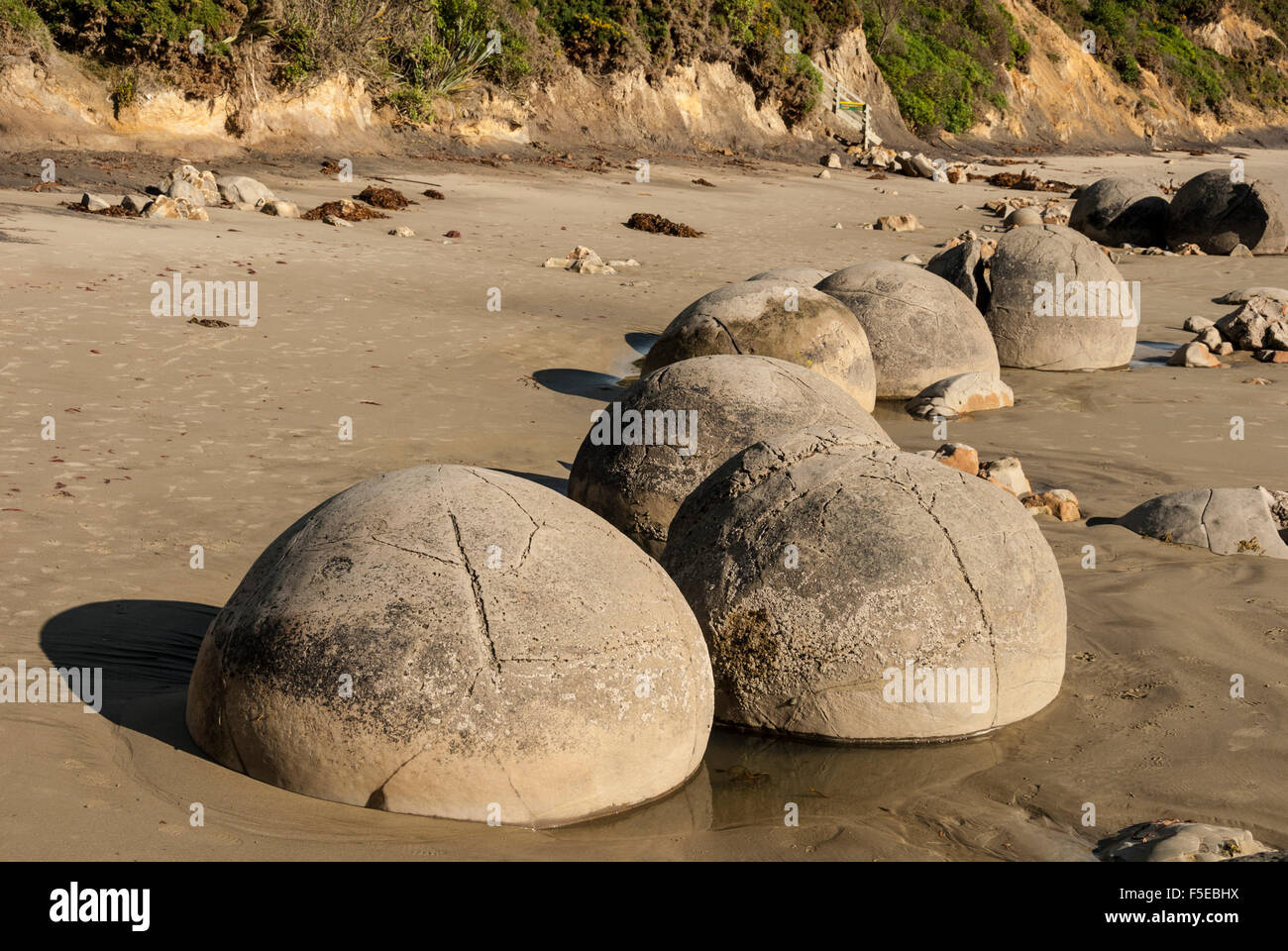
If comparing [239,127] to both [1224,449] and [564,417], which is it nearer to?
[564,417]

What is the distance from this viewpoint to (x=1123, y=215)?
24812mm

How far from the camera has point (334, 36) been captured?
82.4ft

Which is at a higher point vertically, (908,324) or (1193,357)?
(908,324)

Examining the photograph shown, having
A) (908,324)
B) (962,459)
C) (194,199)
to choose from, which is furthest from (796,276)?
(194,199)

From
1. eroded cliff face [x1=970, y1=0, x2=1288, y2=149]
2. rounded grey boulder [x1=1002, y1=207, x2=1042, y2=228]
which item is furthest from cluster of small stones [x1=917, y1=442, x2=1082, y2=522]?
eroded cliff face [x1=970, y1=0, x2=1288, y2=149]

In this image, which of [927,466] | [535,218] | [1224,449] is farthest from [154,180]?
[927,466]

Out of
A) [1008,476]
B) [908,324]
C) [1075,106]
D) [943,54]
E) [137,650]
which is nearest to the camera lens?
[137,650]

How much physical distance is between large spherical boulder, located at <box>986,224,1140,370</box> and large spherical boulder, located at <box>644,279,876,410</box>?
350 cm

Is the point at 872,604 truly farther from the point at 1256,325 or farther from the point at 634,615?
the point at 1256,325

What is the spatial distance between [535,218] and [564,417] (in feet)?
34.8

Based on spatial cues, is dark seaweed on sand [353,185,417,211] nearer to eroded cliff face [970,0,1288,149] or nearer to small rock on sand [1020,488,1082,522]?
small rock on sand [1020,488,1082,522]

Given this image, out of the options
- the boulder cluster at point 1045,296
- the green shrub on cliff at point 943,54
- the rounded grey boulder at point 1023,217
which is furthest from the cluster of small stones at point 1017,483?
A: the green shrub on cliff at point 943,54

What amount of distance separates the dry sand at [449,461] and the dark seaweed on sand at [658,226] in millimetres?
375

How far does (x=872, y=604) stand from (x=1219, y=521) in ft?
12.5
